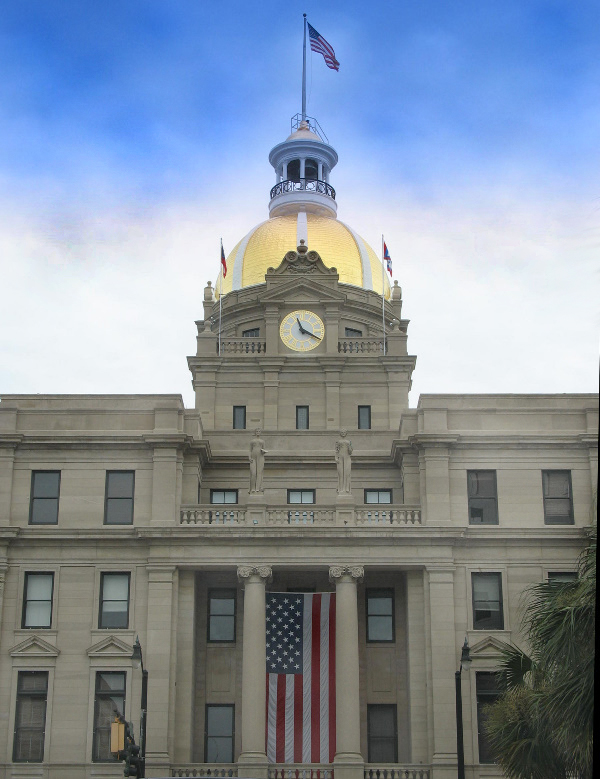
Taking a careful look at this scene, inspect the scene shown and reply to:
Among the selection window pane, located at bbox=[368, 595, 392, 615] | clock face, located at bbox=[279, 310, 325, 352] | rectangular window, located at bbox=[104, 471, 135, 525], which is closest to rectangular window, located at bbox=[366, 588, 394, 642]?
window pane, located at bbox=[368, 595, 392, 615]

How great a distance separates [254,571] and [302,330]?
16.8 meters

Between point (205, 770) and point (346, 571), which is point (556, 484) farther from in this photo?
point (205, 770)

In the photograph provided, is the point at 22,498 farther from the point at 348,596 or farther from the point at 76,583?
the point at 348,596

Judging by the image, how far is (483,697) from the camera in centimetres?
4762

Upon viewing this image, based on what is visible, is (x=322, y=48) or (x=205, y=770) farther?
(x=322, y=48)

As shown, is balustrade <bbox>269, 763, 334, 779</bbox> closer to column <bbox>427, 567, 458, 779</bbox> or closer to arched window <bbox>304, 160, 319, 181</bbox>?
column <bbox>427, 567, 458, 779</bbox>

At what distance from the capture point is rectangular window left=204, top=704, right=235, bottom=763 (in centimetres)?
4956

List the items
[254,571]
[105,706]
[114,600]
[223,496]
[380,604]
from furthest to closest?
[223,496], [380,604], [114,600], [254,571], [105,706]

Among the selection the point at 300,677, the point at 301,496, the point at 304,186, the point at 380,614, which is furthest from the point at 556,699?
the point at 304,186

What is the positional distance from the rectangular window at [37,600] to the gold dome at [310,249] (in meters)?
23.9

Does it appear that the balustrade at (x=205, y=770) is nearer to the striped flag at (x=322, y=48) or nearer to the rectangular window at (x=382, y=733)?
the rectangular window at (x=382, y=733)

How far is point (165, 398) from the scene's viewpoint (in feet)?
172

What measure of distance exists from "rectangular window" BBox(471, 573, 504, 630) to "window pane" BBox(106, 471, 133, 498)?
13.8m

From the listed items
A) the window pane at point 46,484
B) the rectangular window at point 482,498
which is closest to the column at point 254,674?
the window pane at point 46,484
